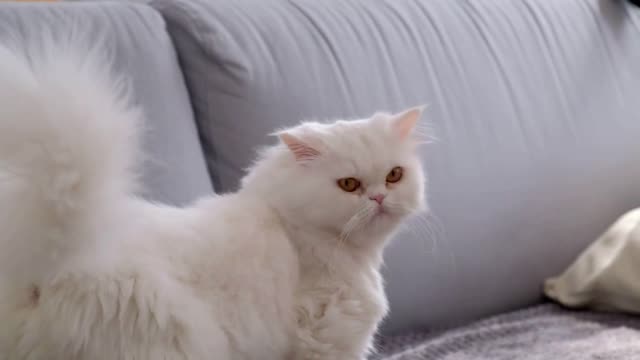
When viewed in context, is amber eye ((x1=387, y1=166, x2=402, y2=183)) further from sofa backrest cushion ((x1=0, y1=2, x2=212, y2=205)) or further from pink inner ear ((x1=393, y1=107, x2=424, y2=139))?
sofa backrest cushion ((x1=0, y1=2, x2=212, y2=205))

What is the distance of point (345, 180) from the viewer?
1014 millimetres

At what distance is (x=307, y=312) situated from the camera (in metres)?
0.99

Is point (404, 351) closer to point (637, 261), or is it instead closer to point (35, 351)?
point (637, 261)

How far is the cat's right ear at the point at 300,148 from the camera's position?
101 cm

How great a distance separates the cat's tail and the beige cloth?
972 mm

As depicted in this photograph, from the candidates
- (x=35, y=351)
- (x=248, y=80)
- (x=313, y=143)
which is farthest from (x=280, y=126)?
(x=35, y=351)

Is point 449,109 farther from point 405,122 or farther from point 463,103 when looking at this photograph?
point 405,122

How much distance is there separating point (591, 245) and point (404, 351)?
49 cm

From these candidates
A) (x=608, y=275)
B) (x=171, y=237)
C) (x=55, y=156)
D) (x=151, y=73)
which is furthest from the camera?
(x=608, y=275)

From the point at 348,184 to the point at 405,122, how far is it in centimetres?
12

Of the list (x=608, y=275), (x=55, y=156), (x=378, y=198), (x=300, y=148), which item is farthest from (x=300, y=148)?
(x=608, y=275)

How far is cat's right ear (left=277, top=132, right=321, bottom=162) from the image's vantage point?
101 centimetres

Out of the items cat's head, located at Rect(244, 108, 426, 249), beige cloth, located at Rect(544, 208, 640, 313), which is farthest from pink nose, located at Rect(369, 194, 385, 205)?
beige cloth, located at Rect(544, 208, 640, 313)

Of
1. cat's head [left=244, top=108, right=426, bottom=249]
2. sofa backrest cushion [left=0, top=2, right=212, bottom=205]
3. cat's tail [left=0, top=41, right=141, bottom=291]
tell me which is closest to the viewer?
cat's tail [left=0, top=41, right=141, bottom=291]
